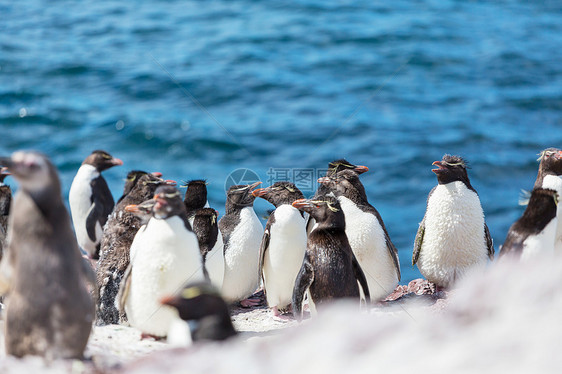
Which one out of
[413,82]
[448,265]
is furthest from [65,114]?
[448,265]

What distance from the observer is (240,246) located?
268 inches

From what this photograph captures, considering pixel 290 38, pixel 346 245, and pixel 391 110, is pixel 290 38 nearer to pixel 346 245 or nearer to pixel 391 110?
pixel 391 110

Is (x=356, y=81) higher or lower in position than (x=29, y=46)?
lower

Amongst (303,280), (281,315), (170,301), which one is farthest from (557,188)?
(170,301)

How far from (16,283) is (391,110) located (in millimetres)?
14854

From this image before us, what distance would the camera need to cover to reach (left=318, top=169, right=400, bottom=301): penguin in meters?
6.50

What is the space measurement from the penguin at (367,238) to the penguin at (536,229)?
4.70ft

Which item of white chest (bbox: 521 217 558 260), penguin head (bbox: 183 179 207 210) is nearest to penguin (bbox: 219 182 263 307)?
penguin head (bbox: 183 179 207 210)

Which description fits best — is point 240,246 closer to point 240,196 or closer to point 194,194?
point 240,196

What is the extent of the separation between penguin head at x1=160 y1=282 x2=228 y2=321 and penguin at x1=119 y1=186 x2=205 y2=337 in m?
1.35

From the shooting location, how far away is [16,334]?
12.2 feet

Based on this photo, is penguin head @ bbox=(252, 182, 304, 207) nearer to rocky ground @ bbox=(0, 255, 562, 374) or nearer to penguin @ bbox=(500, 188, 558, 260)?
penguin @ bbox=(500, 188, 558, 260)

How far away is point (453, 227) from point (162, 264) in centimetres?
273

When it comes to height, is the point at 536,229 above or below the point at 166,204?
below
